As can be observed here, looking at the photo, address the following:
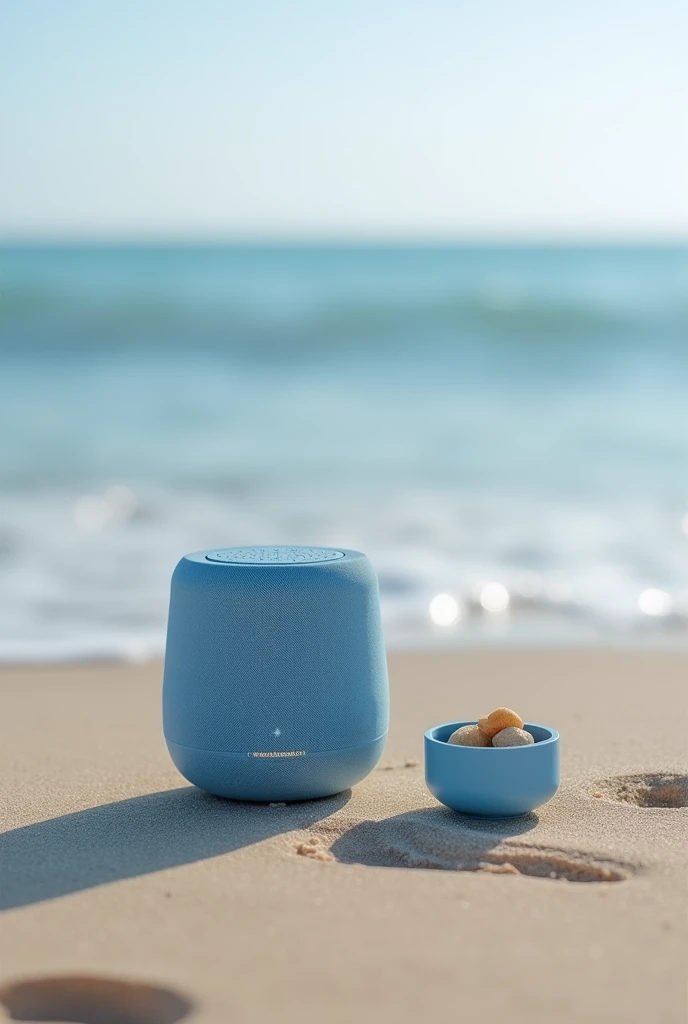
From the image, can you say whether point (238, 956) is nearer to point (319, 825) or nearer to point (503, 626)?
point (319, 825)

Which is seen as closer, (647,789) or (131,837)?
(131,837)

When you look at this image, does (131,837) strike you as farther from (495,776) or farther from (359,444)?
(359,444)

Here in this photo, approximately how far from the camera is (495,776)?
3.48 m

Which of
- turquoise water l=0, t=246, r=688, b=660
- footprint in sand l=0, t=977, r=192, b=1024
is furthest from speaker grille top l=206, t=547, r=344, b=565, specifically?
turquoise water l=0, t=246, r=688, b=660

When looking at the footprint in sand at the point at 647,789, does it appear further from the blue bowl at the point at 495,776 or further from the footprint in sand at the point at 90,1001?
the footprint in sand at the point at 90,1001

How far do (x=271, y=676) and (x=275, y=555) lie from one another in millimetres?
390

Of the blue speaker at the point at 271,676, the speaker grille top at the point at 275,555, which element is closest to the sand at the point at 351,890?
the blue speaker at the point at 271,676

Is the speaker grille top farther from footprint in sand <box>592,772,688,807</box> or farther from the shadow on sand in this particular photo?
footprint in sand <box>592,772,688,807</box>

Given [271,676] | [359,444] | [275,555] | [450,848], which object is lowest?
[450,848]

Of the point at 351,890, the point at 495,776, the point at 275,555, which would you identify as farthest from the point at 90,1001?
the point at 275,555

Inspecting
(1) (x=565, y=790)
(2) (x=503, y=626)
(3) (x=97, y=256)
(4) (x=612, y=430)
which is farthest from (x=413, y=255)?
(1) (x=565, y=790)

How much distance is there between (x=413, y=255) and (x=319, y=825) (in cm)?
3364

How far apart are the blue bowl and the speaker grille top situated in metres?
0.60

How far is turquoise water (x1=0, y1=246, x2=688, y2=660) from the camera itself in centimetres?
721
